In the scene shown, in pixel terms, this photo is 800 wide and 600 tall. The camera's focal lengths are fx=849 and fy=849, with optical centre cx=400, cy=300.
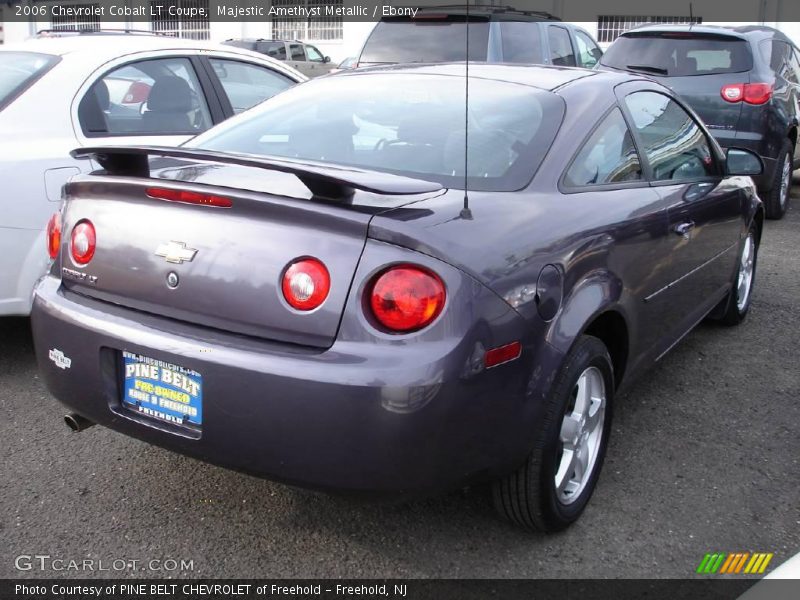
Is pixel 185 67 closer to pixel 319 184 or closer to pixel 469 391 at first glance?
pixel 319 184

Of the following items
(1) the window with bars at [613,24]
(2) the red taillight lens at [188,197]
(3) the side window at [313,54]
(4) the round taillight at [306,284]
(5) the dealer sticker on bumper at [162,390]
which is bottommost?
(5) the dealer sticker on bumper at [162,390]

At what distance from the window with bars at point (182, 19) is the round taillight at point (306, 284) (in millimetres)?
27049

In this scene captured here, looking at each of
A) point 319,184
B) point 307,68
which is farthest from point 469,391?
point 307,68

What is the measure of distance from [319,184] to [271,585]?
3.95 feet

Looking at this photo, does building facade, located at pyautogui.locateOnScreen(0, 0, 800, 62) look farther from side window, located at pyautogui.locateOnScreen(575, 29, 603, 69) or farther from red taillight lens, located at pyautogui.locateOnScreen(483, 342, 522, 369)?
red taillight lens, located at pyautogui.locateOnScreen(483, 342, 522, 369)

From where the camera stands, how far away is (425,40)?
28.5 feet

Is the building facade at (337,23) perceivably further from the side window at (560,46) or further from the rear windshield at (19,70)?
the rear windshield at (19,70)

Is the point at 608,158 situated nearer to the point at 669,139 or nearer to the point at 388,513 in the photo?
the point at 669,139

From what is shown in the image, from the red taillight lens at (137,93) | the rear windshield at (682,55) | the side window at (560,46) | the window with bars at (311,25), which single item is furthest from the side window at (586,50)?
the window with bars at (311,25)

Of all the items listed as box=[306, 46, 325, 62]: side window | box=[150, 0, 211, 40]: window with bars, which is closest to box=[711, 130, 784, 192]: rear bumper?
box=[306, 46, 325, 62]: side window

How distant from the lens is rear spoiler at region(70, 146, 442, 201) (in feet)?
7.52

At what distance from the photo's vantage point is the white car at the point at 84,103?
3.94 m

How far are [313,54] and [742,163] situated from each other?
20.4 meters

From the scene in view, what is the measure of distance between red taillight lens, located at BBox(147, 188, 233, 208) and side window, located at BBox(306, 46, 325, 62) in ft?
70.2
